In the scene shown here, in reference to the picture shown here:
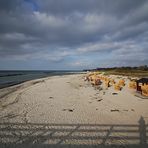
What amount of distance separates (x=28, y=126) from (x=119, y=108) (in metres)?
6.02

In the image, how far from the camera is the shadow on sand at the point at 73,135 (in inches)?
226

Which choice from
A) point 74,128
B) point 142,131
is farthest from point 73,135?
point 142,131

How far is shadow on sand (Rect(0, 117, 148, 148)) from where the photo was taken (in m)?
5.75

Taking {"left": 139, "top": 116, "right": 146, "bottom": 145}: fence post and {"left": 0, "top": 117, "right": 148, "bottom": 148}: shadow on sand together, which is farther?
{"left": 139, "top": 116, "right": 146, "bottom": 145}: fence post

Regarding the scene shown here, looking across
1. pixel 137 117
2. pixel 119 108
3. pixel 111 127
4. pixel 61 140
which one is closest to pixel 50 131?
pixel 61 140

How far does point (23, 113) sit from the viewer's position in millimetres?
9461

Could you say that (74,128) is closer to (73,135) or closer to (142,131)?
(73,135)

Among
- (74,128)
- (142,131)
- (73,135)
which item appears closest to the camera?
A: (73,135)

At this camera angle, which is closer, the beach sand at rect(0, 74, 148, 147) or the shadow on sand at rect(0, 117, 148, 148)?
the shadow on sand at rect(0, 117, 148, 148)

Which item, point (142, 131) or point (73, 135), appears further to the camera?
point (142, 131)

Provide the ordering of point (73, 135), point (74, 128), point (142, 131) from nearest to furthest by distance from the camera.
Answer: point (73, 135) < point (142, 131) < point (74, 128)

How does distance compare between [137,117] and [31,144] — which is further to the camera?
[137,117]

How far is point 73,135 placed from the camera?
6465 millimetres

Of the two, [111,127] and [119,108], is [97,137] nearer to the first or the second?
[111,127]
